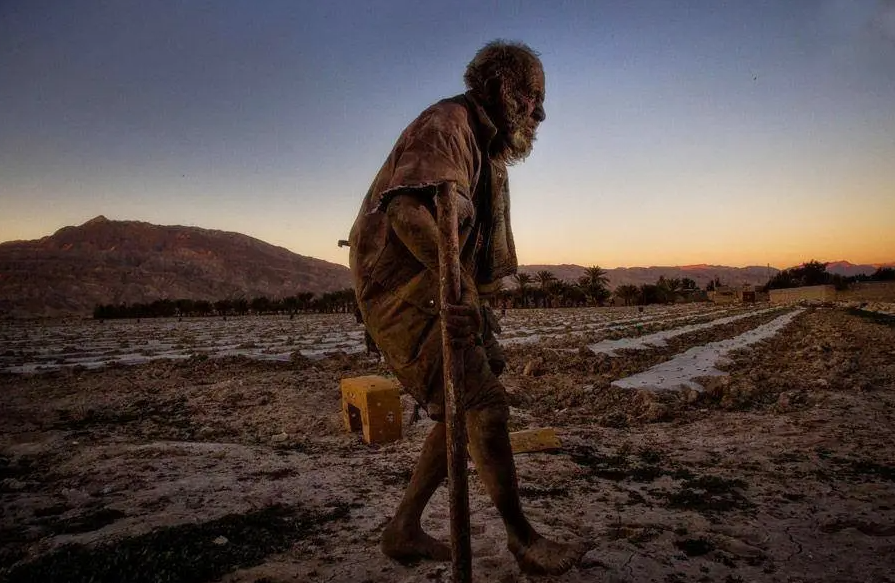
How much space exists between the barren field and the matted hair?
1.74m

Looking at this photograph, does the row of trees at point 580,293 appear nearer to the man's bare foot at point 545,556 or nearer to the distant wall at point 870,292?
the distant wall at point 870,292

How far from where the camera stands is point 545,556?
57.4 inches

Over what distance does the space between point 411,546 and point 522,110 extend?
1.66 metres

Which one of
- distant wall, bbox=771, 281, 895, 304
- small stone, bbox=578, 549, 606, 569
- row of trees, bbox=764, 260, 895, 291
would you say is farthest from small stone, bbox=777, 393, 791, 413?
row of trees, bbox=764, 260, 895, 291

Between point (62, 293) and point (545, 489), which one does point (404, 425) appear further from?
point (62, 293)

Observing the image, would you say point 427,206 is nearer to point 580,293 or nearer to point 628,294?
point 580,293

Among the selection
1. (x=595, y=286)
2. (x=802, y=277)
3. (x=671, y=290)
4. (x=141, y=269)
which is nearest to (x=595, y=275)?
(x=595, y=286)

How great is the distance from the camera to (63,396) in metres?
5.80

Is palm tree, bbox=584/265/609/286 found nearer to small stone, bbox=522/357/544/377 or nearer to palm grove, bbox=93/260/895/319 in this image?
palm grove, bbox=93/260/895/319

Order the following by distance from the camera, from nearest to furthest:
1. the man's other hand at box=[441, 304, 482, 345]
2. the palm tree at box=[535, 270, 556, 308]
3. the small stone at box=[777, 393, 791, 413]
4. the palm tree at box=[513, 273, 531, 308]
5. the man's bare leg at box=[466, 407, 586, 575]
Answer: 1. the man's other hand at box=[441, 304, 482, 345]
2. the man's bare leg at box=[466, 407, 586, 575]
3. the small stone at box=[777, 393, 791, 413]
4. the palm tree at box=[513, 273, 531, 308]
5. the palm tree at box=[535, 270, 556, 308]

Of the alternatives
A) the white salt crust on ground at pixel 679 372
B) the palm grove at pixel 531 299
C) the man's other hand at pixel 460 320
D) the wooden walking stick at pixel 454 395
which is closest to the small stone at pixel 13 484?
the wooden walking stick at pixel 454 395

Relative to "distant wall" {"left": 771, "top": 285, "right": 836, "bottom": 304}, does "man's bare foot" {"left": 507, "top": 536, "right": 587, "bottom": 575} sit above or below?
above

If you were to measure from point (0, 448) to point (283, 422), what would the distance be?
199 cm

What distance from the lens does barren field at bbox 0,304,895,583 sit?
1.61m
